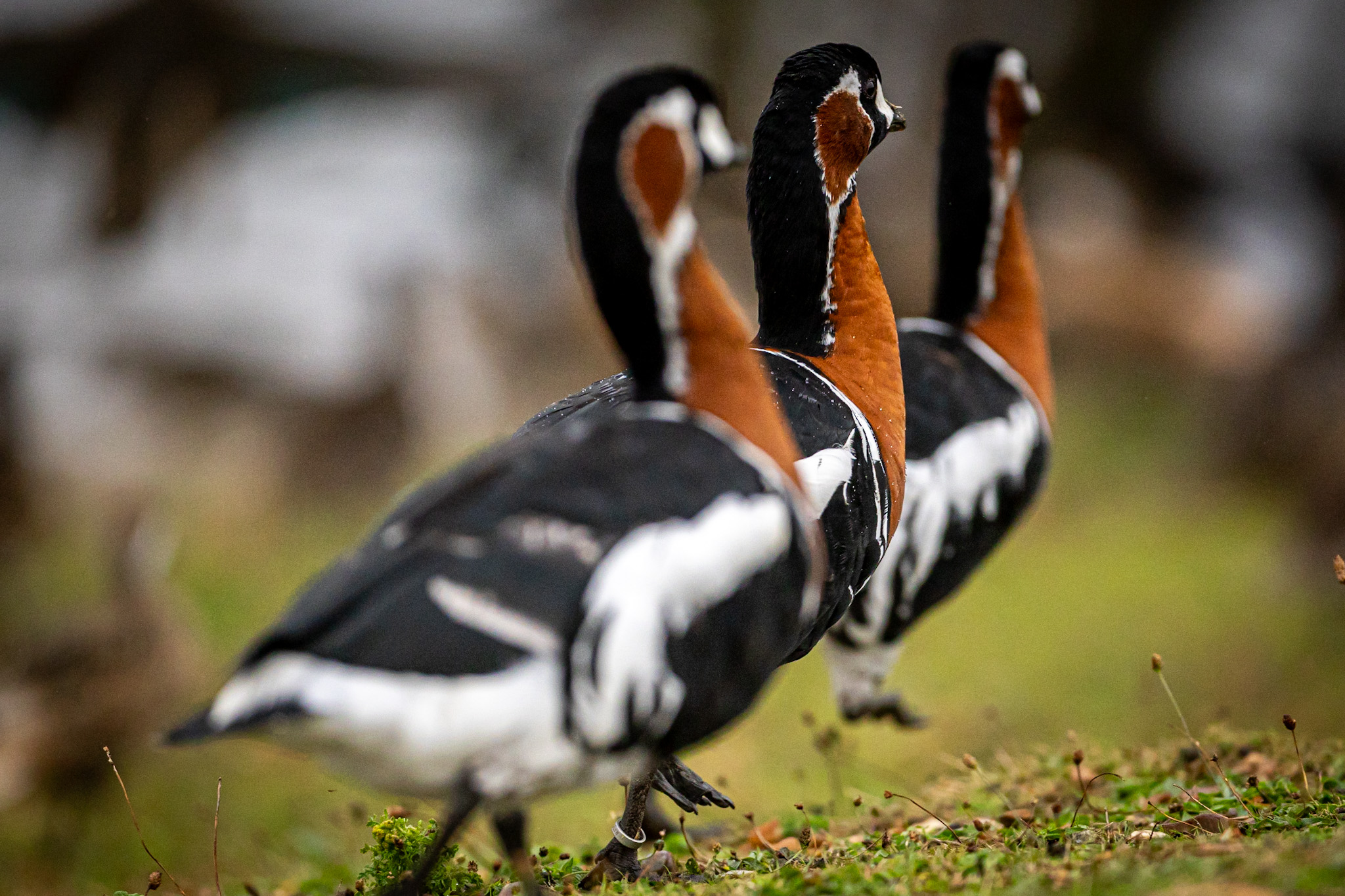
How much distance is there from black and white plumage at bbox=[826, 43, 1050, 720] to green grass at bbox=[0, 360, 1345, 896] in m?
0.51

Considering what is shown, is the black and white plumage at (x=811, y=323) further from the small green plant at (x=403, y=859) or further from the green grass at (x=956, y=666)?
the green grass at (x=956, y=666)

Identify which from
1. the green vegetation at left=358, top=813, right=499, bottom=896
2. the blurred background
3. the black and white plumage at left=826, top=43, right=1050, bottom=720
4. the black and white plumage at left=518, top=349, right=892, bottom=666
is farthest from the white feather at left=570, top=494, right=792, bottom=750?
the blurred background

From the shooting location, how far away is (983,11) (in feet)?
44.5

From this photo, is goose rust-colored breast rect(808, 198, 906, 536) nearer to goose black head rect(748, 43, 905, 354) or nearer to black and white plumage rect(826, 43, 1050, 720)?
goose black head rect(748, 43, 905, 354)

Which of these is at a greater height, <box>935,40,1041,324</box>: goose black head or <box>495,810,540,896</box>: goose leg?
<box>935,40,1041,324</box>: goose black head

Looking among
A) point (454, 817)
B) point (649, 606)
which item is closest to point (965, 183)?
point (649, 606)

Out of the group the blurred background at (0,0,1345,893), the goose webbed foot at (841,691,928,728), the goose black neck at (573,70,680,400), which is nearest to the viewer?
the goose black neck at (573,70,680,400)

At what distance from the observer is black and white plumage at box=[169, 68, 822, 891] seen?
7.07 feet

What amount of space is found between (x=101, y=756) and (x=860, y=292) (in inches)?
178

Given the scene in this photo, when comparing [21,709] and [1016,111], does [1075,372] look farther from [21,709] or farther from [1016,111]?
[21,709]

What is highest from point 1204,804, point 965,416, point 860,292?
point 860,292

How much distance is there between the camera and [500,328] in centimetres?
1212

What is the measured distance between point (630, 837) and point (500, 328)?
9.14 metres

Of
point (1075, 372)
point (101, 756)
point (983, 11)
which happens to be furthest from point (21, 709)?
point (983, 11)
